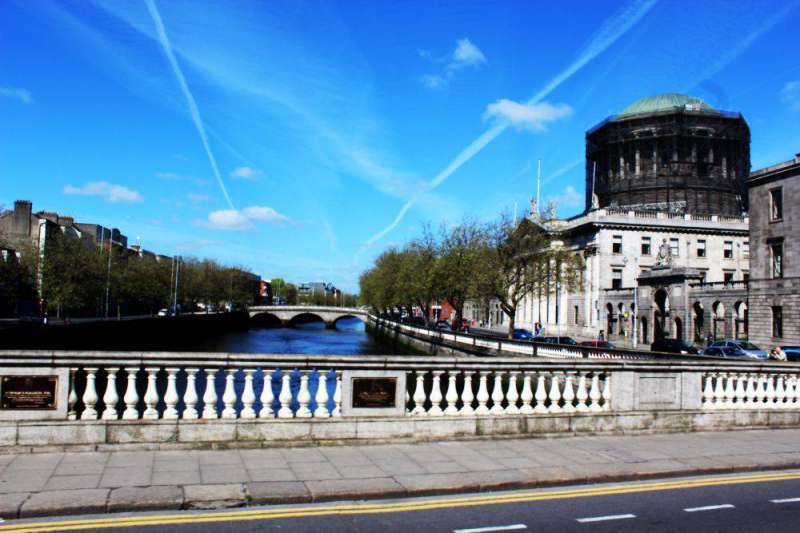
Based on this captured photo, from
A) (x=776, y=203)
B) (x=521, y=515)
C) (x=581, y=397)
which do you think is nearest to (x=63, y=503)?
(x=521, y=515)

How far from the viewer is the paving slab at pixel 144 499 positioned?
24.7ft

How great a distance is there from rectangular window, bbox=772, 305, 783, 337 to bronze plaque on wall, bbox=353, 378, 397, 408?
50.7m

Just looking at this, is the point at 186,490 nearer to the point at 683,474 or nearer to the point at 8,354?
the point at 8,354

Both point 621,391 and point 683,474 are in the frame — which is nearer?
point 683,474

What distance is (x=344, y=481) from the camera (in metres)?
8.75

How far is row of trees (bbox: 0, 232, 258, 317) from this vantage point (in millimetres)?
59625

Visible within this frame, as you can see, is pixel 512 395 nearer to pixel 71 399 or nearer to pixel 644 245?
pixel 71 399

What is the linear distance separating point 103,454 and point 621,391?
9171 millimetres

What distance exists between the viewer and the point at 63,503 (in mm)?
7398

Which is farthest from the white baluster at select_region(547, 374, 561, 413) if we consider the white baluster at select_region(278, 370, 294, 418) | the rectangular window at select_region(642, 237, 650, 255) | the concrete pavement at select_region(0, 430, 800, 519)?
the rectangular window at select_region(642, 237, 650, 255)

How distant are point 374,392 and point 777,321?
5142 centimetres

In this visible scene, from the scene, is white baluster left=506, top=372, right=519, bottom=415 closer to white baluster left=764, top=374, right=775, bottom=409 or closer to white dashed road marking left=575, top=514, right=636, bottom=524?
white dashed road marking left=575, top=514, right=636, bottom=524

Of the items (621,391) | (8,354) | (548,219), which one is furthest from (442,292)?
(8,354)

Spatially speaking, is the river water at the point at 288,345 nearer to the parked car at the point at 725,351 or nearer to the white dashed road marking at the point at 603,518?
the parked car at the point at 725,351
